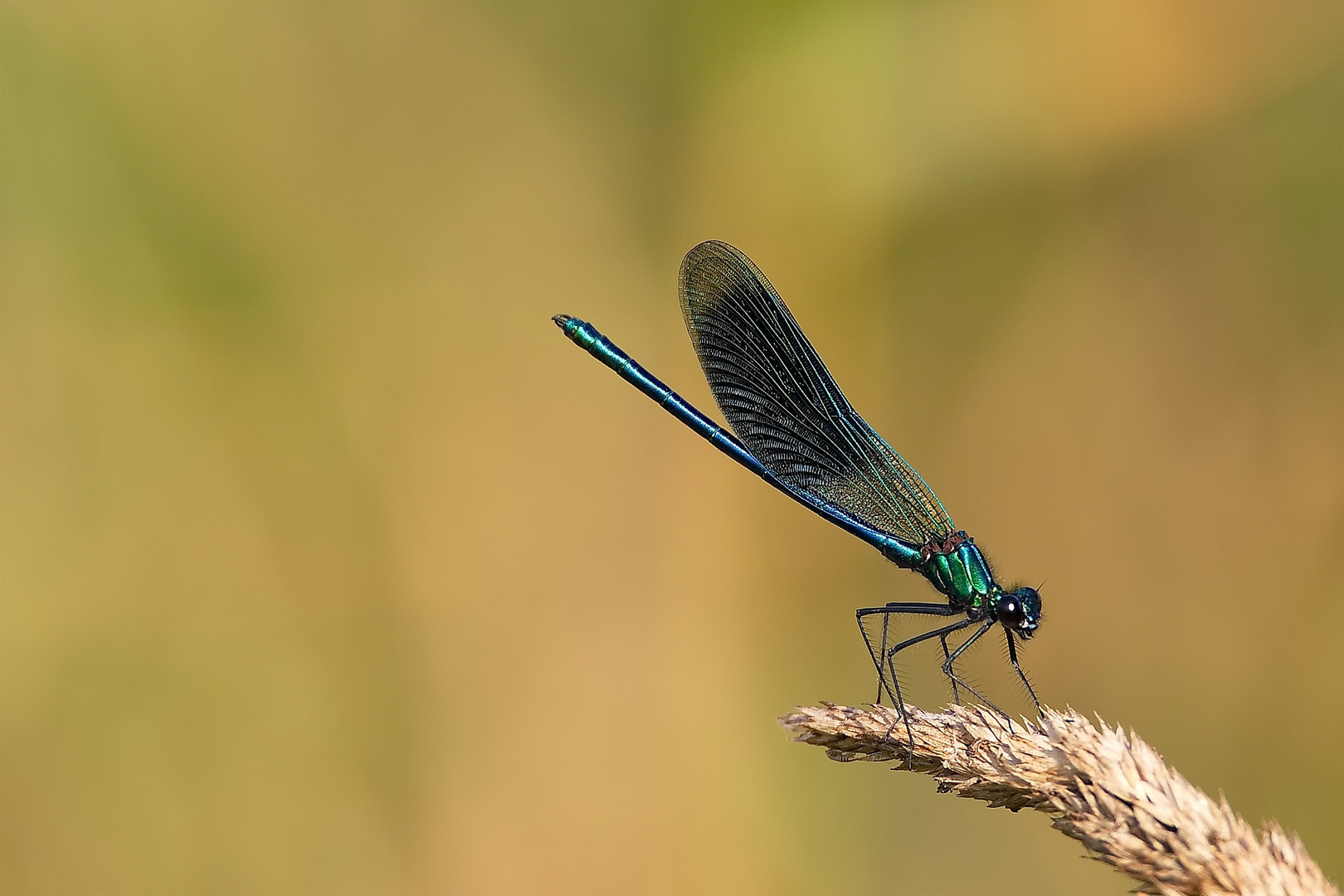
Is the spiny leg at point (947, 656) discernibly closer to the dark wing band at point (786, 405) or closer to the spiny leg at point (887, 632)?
the spiny leg at point (887, 632)

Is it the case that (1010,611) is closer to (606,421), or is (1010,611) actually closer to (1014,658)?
(1014,658)

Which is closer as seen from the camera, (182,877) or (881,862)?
(182,877)

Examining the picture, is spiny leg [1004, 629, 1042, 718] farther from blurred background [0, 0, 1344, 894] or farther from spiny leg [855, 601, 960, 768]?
blurred background [0, 0, 1344, 894]

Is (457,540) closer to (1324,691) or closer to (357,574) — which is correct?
(357,574)

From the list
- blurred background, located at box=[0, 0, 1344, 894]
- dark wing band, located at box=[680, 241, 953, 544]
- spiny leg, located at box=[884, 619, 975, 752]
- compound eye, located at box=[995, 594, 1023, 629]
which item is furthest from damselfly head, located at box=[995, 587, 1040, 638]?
blurred background, located at box=[0, 0, 1344, 894]

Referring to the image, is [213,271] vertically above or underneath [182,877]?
above

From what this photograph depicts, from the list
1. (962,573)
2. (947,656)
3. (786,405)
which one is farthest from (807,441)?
(947,656)

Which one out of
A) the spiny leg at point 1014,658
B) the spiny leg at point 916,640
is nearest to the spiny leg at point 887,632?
the spiny leg at point 916,640

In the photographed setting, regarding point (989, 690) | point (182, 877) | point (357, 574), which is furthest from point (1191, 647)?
point (182, 877)
